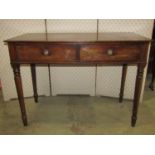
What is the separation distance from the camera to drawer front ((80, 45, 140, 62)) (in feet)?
3.97

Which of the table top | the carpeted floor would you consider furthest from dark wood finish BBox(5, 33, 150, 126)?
the carpeted floor

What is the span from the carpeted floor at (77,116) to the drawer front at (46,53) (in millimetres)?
584

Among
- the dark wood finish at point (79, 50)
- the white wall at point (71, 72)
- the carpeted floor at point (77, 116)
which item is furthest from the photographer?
the white wall at point (71, 72)

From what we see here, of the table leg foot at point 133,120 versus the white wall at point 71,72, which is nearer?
the table leg foot at point 133,120

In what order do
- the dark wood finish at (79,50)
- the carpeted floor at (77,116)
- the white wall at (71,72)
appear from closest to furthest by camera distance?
the dark wood finish at (79,50) → the carpeted floor at (77,116) → the white wall at (71,72)

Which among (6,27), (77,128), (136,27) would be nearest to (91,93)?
(77,128)

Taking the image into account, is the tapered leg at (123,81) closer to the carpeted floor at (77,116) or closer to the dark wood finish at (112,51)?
the carpeted floor at (77,116)

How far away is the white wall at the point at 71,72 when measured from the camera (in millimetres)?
1683

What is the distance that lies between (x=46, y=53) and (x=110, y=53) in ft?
1.45

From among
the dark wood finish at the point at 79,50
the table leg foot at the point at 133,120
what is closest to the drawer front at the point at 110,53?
the dark wood finish at the point at 79,50

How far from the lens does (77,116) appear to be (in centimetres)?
163

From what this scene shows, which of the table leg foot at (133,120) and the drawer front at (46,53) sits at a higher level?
the drawer front at (46,53)

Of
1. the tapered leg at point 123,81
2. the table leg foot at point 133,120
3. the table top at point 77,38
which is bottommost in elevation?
the table leg foot at point 133,120

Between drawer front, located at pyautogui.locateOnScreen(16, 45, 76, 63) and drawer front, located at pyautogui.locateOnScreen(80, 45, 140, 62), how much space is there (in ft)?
0.29
